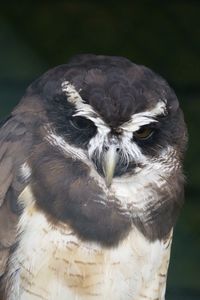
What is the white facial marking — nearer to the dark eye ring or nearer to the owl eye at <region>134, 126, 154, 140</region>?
the dark eye ring

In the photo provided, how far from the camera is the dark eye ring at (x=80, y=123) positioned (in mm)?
2787

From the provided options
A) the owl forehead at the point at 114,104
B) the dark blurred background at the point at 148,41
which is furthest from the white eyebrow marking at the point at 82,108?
the dark blurred background at the point at 148,41

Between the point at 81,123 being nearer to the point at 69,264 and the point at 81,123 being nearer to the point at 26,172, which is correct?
the point at 26,172

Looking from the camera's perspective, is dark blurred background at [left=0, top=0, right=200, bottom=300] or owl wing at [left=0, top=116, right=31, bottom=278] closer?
owl wing at [left=0, top=116, right=31, bottom=278]

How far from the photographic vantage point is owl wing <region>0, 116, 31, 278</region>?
2877 mm

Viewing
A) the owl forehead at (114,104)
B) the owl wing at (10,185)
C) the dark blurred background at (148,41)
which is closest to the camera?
the owl forehead at (114,104)

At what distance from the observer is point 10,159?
2902mm

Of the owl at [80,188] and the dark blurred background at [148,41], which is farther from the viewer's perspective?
the dark blurred background at [148,41]

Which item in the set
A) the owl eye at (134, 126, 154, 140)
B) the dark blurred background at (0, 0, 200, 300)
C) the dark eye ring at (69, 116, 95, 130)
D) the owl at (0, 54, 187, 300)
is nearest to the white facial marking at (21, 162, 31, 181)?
the owl at (0, 54, 187, 300)

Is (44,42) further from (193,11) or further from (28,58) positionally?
(193,11)

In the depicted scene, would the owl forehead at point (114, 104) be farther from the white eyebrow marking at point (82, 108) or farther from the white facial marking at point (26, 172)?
the white facial marking at point (26, 172)

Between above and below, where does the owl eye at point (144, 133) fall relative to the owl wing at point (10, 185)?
above

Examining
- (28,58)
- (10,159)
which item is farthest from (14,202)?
(28,58)

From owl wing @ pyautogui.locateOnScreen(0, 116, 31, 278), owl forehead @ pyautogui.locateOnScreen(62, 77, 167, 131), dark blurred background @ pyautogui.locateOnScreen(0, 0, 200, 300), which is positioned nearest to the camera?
owl forehead @ pyautogui.locateOnScreen(62, 77, 167, 131)
